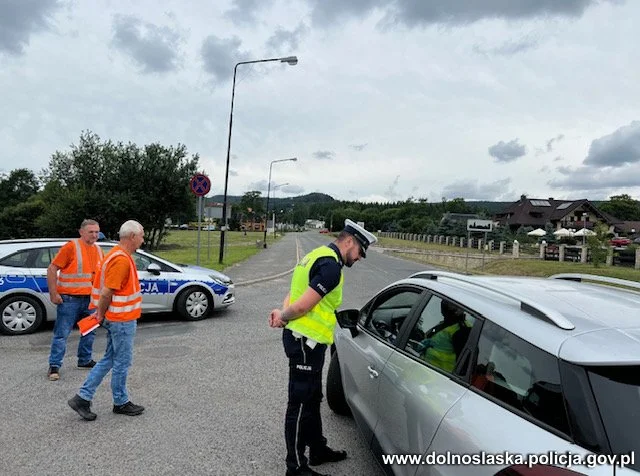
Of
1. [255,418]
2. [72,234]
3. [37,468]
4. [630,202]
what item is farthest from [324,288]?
[630,202]

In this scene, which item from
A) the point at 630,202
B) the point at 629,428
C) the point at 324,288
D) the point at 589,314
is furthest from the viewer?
the point at 630,202

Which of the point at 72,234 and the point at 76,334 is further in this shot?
the point at 72,234

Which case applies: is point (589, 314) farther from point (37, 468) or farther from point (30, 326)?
point (30, 326)

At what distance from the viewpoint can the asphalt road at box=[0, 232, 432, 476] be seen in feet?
11.2

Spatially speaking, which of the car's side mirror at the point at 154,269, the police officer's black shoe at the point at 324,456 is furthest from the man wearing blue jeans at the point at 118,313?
the car's side mirror at the point at 154,269

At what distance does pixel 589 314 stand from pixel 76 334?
7496 mm

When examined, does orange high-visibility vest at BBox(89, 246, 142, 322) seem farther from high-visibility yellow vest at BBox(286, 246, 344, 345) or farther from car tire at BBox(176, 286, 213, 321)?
car tire at BBox(176, 286, 213, 321)

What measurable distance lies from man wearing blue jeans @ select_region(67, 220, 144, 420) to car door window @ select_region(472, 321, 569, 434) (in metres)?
3.12

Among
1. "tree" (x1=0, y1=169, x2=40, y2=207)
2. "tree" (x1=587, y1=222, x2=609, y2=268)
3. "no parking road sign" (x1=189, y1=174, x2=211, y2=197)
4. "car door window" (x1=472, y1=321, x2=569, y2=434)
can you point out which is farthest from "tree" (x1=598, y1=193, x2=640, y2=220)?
"car door window" (x1=472, y1=321, x2=569, y2=434)

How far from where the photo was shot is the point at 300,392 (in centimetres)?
308

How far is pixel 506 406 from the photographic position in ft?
6.47

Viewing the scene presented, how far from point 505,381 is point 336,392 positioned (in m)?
2.47

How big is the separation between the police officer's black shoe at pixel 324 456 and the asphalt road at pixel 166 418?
6 centimetres

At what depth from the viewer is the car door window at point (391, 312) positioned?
3.26 metres
